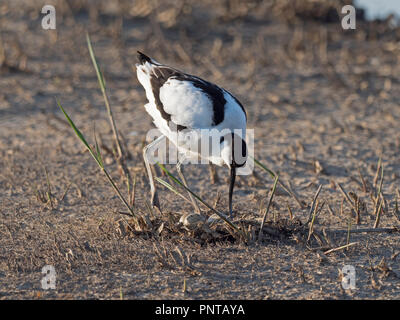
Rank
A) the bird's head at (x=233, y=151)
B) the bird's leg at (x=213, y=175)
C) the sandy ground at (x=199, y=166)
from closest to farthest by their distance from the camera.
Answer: the sandy ground at (x=199, y=166) < the bird's head at (x=233, y=151) < the bird's leg at (x=213, y=175)

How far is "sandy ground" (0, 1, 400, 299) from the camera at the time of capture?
12.0 ft

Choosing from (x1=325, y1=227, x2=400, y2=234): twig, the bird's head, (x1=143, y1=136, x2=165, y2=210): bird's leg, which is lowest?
(x1=325, y1=227, x2=400, y2=234): twig

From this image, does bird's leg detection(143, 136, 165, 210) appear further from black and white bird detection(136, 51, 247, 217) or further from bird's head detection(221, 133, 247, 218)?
bird's head detection(221, 133, 247, 218)

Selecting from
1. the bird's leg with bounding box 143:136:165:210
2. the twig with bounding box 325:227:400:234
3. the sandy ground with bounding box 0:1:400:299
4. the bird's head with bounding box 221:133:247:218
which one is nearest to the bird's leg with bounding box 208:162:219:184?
the sandy ground with bounding box 0:1:400:299

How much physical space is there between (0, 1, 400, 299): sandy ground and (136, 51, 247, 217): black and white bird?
40cm

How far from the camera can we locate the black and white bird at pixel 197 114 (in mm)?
4281

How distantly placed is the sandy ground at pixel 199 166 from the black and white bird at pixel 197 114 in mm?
405

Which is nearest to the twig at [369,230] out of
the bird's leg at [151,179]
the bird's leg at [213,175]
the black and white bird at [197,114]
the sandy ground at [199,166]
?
the sandy ground at [199,166]

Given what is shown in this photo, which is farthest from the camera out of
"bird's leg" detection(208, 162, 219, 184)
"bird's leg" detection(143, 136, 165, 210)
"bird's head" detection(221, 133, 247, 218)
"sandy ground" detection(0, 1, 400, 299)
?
"bird's leg" detection(208, 162, 219, 184)

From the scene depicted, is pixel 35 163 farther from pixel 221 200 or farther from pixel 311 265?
pixel 311 265

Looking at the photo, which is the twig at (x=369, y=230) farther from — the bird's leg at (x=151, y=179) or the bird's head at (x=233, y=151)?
the bird's leg at (x=151, y=179)

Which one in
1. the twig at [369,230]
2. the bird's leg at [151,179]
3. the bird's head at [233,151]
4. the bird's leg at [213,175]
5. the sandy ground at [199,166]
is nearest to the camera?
the sandy ground at [199,166]

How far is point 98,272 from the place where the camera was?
12.0ft
